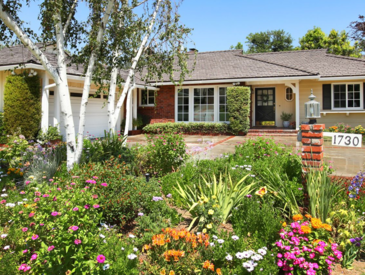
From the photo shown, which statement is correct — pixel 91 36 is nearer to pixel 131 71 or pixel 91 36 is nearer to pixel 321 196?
pixel 131 71

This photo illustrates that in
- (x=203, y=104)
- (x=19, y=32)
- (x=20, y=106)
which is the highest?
Answer: (x=19, y=32)

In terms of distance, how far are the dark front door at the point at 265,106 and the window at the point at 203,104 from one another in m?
2.95

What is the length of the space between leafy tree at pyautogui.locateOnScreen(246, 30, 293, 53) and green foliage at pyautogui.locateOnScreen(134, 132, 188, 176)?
44.3 metres

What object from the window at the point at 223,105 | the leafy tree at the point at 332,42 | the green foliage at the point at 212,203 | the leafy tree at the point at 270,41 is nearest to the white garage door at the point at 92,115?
the window at the point at 223,105

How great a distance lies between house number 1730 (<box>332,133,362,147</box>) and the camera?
416 cm

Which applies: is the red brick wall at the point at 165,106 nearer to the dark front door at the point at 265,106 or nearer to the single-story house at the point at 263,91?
the single-story house at the point at 263,91

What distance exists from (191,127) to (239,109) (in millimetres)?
2920

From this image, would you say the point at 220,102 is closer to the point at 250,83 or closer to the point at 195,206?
the point at 250,83

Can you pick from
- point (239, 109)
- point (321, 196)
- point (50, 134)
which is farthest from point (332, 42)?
point (321, 196)

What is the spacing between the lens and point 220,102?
17109mm

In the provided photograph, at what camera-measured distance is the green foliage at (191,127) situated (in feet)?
53.0

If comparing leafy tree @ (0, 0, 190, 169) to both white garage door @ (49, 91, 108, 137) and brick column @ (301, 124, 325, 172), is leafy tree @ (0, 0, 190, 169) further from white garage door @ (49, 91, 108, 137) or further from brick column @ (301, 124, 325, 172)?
white garage door @ (49, 91, 108, 137)

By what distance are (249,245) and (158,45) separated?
19.6ft

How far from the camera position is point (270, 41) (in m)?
46.9
